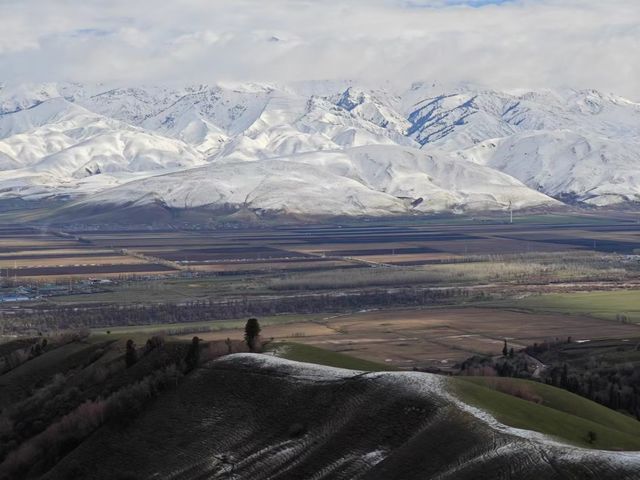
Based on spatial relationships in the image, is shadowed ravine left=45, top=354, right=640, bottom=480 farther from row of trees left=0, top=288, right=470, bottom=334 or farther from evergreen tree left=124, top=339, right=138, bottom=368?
row of trees left=0, top=288, right=470, bottom=334

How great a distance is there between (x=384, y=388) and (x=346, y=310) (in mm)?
110087

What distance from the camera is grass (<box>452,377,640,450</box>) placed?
192ft

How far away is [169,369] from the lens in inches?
2926

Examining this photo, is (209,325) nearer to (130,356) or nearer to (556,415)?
(130,356)

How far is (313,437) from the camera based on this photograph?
59375 mm

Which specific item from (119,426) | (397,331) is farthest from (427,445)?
(397,331)

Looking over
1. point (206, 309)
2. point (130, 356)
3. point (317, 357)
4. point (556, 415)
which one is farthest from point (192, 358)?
point (206, 309)

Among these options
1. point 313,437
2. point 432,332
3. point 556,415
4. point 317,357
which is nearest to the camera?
point 313,437

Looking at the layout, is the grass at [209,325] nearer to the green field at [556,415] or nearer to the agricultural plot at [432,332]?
the agricultural plot at [432,332]

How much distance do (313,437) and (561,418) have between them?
12216 mm

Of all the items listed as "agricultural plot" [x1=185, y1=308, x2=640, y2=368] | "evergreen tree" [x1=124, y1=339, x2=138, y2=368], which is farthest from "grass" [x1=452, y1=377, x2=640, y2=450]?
"agricultural plot" [x1=185, y1=308, x2=640, y2=368]

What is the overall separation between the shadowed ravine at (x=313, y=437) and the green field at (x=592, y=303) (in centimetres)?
9391

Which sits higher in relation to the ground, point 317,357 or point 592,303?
point 317,357

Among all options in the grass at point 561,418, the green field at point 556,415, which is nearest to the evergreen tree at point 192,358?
the green field at point 556,415
